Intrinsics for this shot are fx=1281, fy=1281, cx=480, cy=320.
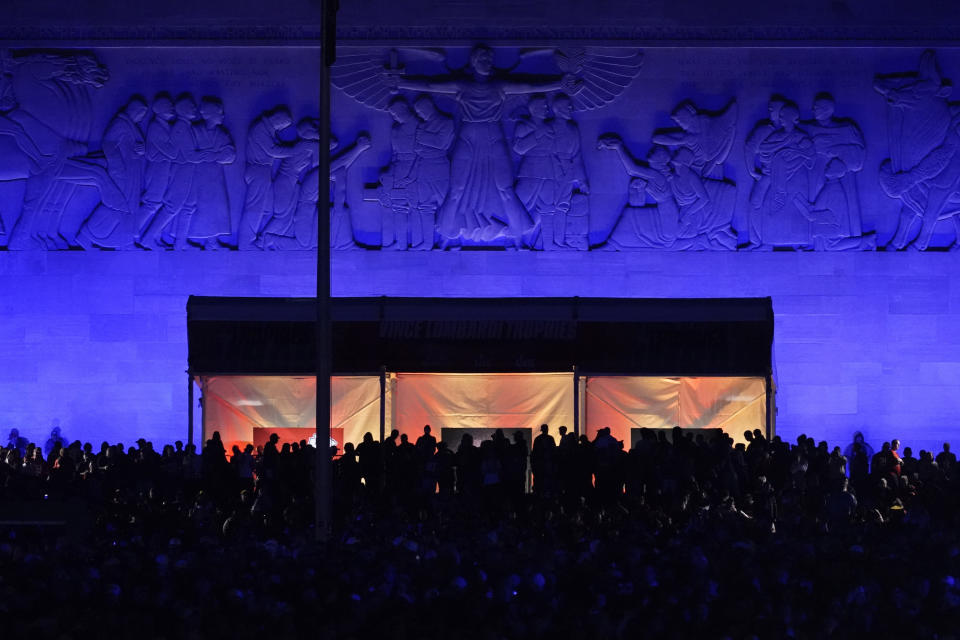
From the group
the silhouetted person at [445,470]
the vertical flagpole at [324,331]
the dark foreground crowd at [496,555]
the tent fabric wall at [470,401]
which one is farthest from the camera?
the tent fabric wall at [470,401]

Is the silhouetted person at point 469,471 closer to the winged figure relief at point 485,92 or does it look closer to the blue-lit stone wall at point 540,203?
the blue-lit stone wall at point 540,203

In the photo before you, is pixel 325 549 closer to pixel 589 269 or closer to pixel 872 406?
pixel 589 269

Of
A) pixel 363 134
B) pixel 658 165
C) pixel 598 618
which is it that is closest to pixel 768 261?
pixel 658 165

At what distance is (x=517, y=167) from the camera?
23297 millimetres

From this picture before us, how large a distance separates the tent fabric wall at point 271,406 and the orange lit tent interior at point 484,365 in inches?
1.0

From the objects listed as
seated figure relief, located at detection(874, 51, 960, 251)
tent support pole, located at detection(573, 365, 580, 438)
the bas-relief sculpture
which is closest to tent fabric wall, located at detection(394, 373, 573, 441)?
tent support pole, located at detection(573, 365, 580, 438)

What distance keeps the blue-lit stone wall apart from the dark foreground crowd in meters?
5.84

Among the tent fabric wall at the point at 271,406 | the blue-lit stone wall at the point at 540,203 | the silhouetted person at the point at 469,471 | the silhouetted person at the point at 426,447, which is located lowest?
the silhouetted person at the point at 469,471

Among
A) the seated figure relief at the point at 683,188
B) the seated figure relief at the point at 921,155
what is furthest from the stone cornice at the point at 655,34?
the seated figure relief at the point at 683,188

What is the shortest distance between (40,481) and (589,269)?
10.4 meters

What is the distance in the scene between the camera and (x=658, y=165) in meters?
23.3

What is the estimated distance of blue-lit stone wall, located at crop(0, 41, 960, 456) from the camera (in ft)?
76.4

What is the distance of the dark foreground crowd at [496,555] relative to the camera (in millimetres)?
9477

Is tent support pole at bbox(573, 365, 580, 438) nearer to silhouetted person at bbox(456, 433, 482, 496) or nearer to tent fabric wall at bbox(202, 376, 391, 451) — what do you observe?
tent fabric wall at bbox(202, 376, 391, 451)
